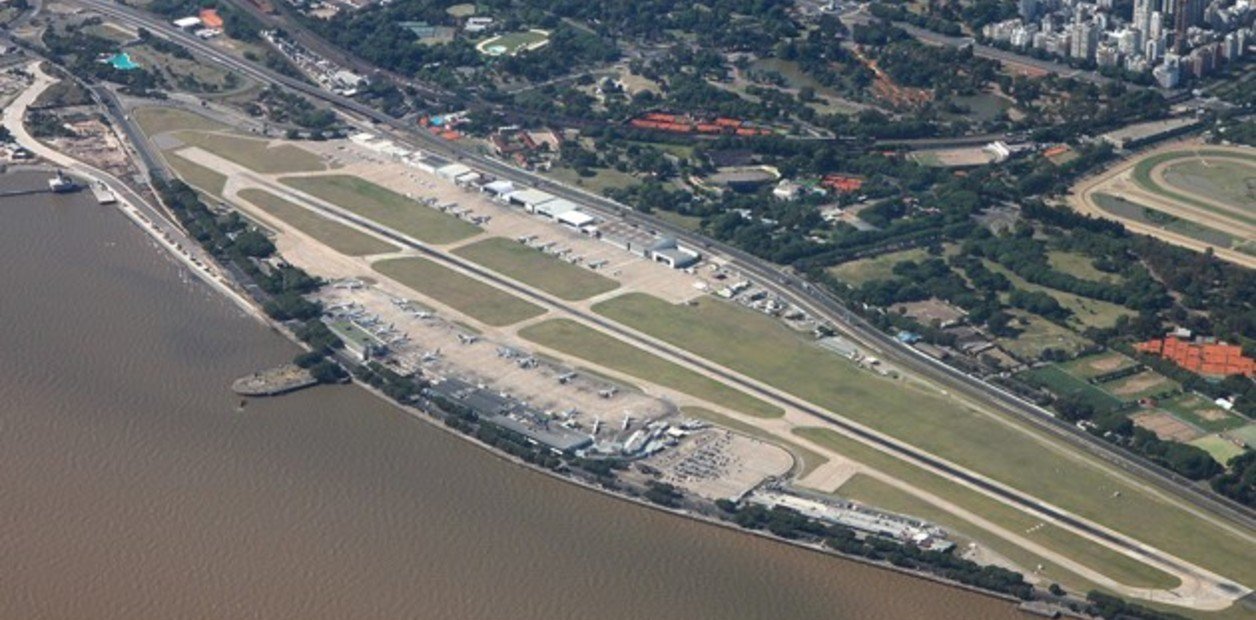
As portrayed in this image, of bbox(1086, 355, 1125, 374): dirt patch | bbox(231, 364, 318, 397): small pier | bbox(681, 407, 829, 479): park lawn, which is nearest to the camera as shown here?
bbox(681, 407, 829, 479): park lawn

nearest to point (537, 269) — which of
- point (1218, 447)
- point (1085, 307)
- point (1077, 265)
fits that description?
point (1085, 307)

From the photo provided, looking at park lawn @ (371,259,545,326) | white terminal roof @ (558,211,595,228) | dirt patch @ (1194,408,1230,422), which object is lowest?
dirt patch @ (1194,408,1230,422)

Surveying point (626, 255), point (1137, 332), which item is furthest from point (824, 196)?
point (1137, 332)

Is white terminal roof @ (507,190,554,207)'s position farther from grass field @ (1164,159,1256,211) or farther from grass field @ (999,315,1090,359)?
grass field @ (1164,159,1256,211)

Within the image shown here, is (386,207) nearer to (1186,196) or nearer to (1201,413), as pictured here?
(1186,196)

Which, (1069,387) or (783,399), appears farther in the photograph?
(1069,387)

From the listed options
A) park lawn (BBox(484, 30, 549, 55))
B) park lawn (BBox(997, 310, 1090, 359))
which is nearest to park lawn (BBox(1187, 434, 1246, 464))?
park lawn (BBox(997, 310, 1090, 359))

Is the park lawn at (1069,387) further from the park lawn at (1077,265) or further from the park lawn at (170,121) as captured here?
the park lawn at (170,121)
